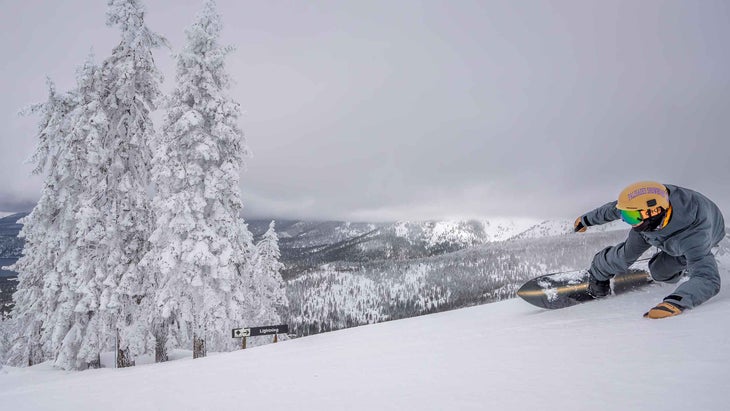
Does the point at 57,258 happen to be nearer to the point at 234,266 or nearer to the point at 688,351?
the point at 234,266

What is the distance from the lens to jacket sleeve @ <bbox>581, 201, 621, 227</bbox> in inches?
181

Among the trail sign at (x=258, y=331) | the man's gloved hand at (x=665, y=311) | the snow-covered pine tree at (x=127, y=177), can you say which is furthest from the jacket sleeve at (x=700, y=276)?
the snow-covered pine tree at (x=127, y=177)

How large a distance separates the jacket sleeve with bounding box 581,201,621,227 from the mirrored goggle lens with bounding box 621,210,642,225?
0.35 m

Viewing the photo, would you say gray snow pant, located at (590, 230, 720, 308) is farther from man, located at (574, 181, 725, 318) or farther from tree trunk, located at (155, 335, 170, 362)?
tree trunk, located at (155, 335, 170, 362)

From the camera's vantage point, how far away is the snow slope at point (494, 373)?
2.19m

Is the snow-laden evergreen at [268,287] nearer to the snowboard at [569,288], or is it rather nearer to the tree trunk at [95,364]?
the tree trunk at [95,364]

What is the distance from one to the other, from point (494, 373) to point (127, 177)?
642 inches

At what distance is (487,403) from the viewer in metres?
2.23

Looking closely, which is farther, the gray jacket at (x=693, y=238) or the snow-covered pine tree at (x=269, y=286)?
the snow-covered pine tree at (x=269, y=286)

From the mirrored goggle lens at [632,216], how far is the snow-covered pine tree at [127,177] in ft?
52.7

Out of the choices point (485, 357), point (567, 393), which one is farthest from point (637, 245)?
point (567, 393)

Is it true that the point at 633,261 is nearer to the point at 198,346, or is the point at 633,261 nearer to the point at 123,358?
the point at 198,346

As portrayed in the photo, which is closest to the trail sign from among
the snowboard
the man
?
the snowboard

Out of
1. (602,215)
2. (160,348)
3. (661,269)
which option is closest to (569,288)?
(661,269)
